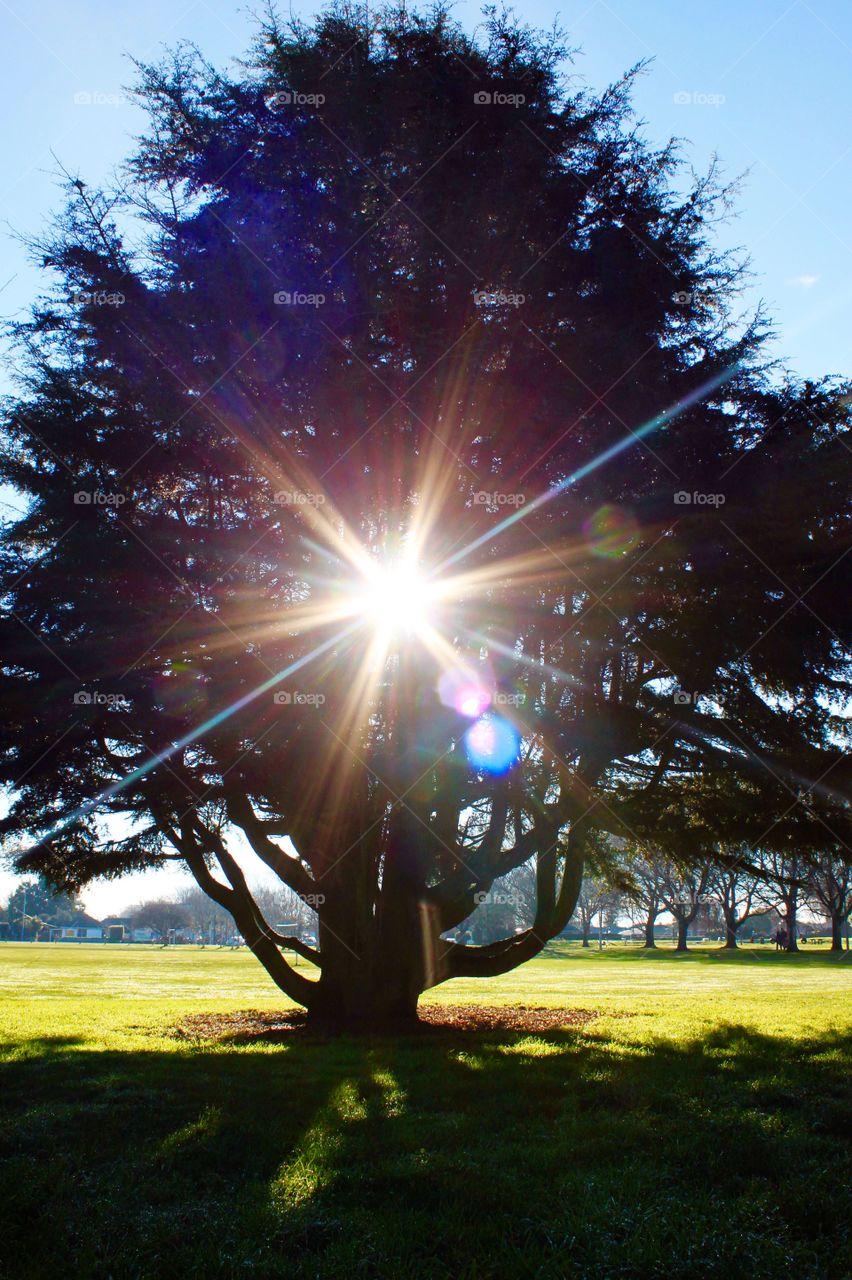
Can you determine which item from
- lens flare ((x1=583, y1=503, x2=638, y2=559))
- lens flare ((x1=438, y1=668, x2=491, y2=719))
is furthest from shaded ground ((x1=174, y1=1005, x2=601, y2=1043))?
lens flare ((x1=583, y1=503, x2=638, y2=559))

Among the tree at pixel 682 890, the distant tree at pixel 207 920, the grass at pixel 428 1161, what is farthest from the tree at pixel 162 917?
the grass at pixel 428 1161

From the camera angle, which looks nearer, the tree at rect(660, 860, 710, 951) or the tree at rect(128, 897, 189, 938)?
the tree at rect(660, 860, 710, 951)

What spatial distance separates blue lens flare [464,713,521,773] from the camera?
1161 centimetres

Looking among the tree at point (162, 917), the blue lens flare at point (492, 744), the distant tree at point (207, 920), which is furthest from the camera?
the distant tree at point (207, 920)

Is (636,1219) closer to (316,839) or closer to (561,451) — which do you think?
(561,451)

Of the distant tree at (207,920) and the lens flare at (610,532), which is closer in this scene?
the lens flare at (610,532)

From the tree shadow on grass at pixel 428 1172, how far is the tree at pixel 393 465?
12.5 ft

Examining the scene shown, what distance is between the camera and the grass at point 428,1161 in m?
4.29

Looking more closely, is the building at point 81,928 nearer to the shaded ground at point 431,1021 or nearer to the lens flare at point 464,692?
the shaded ground at point 431,1021

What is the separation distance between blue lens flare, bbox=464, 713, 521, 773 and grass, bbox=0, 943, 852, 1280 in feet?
11.9

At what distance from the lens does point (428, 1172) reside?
5.32 meters

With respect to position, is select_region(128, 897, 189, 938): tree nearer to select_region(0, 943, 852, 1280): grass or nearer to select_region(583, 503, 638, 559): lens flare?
select_region(0, 943, 852, 1280): grass

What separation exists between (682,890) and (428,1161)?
207ft

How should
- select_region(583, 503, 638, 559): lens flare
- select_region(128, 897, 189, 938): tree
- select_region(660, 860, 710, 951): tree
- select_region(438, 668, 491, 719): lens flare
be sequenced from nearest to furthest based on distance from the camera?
1. select_region(583, 503, 638, 559): lens flare
2. select_region(438, 668, 491, 719): lens flare
3. select_region(660, 860, 710, 951): tree
4. select_region(128, 897, 189, 938): tree
